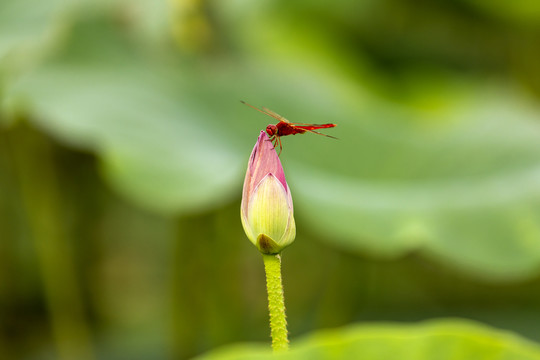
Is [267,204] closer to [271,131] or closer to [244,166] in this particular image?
[271,131]

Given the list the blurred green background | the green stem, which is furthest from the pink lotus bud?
the blurred green background

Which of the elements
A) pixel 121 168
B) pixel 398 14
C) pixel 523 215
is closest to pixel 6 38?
pixel 121 168

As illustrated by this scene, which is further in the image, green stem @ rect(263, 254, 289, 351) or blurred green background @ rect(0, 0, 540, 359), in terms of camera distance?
blurred green background @ rect(0, 0, 540, 359)

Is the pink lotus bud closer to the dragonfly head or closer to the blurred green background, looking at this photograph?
the dragonfly head

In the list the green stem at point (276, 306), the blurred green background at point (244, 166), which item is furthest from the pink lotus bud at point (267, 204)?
the blurred green background at point (244, 166)

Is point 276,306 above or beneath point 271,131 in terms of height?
beneath

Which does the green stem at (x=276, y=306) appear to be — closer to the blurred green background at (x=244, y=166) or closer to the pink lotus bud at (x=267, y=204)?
the pink lotus bud at (x=267, y=204)

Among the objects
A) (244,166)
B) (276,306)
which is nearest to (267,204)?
(276,306)
